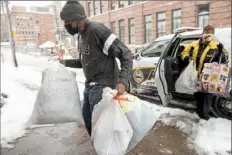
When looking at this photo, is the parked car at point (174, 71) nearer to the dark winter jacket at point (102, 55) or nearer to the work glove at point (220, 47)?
the work glove at point (220, 47)

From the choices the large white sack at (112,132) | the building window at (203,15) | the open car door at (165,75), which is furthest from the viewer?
the building window at (203,15)

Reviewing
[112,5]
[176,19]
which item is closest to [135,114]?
[176,19]

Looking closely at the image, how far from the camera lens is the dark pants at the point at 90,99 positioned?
7.52ft

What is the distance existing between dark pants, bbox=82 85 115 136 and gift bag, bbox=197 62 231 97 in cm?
204

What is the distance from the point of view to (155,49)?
5184 millimetres

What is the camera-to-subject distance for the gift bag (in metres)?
3.65

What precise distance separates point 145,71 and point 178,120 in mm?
1208

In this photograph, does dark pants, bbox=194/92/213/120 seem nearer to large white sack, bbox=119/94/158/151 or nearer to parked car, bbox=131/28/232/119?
parked car, bbox=131/28/232/119

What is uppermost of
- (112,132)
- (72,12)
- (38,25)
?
(38,25)

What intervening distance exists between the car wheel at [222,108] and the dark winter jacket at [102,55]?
262 cm

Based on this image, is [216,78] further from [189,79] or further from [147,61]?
[147,61]

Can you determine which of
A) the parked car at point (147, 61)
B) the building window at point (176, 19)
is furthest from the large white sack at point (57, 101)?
the building window at point (176, 19)

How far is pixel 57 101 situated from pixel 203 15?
11136 millimetres

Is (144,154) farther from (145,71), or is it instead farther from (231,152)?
(145,71)
